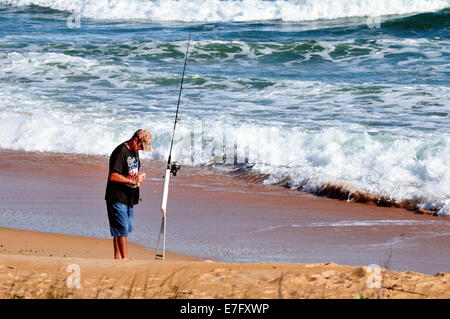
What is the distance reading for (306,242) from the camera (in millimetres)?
7852

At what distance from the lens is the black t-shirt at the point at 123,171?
667 cm

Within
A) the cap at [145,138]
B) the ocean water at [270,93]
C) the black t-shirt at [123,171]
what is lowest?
the ocean water at [270,93]

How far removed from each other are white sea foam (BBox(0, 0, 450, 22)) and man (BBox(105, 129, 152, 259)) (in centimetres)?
2382

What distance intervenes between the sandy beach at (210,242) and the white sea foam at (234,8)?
19.5 m

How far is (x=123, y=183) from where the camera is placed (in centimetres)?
673

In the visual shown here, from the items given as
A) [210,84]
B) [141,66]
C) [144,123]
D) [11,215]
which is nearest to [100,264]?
[11,215]

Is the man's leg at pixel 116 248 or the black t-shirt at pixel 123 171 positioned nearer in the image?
the black t-shirt at pixel 123 171

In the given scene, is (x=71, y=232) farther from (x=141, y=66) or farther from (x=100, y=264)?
(x=141, y=66)

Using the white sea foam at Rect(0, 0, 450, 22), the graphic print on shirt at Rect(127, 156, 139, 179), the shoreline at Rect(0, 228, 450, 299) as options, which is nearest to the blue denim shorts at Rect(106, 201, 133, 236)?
the graphic print on shirt at Rect(127, 156, 139, 179)

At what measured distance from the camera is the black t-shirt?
6.67 metres

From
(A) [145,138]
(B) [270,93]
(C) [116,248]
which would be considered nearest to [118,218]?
(C) [116,248]

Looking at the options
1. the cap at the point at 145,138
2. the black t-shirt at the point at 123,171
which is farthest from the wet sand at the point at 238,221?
the cap at the point at 145,138

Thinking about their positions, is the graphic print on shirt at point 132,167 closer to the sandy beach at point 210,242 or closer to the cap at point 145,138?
the cap at point 145,138
